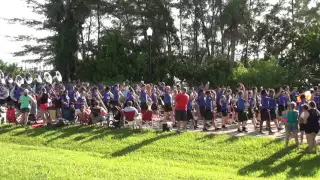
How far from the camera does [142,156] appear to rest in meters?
14.2

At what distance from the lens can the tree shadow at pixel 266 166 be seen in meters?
12.3

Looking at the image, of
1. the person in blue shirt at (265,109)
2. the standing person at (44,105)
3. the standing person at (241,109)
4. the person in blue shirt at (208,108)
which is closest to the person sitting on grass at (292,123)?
the person in blue shirt at (265,109)

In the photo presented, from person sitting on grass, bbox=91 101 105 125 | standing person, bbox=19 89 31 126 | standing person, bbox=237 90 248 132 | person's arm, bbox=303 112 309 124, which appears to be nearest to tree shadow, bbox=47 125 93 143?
person sitting on grass, bbox=91 101 105 125

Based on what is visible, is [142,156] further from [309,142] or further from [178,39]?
[178,39]

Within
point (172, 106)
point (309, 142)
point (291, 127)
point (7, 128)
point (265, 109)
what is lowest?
point (309, 142)

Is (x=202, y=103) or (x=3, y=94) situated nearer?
(x=202, y=103)

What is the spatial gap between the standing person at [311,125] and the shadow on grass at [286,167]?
0.50 meters

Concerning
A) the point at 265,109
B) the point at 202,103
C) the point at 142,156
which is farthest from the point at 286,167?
the point at 202,103

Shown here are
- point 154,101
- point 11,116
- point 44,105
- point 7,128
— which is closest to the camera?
point 7,128

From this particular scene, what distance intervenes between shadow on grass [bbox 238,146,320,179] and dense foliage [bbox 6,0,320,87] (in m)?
17.7

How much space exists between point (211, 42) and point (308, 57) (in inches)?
456

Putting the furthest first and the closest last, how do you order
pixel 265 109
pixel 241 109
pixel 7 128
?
pixel 7 128 → pixel 241 109 → pixel 265 109

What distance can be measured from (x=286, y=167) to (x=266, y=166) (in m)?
0.58

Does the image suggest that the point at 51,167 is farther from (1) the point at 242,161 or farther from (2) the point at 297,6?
(2) the point at 297,6
